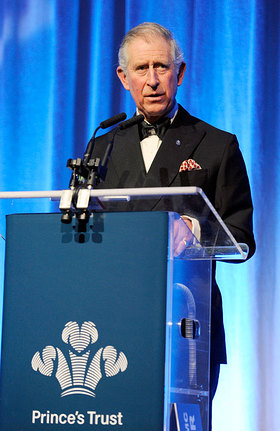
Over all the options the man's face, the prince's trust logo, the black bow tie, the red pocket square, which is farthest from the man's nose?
the prince's trust logo

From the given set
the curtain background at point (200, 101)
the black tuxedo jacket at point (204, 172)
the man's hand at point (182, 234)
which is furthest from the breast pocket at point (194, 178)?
the curtain background at point (200, 101)

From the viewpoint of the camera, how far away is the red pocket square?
6.67ft

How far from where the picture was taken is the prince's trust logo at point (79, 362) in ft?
4.39

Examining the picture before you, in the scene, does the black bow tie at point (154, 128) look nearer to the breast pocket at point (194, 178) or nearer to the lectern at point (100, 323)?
the breast pocket at point (194, 178)

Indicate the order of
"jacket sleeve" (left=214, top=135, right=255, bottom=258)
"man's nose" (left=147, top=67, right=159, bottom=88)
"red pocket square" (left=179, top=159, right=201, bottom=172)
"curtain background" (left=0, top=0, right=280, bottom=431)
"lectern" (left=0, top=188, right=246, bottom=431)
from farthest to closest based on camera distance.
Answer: "curtain background" (left=0, top=0, right=280, bottom=431) < "man's nose" (left=147, top=67, right=159, bottom=88) < "red pocket square" (left=179, top=159, right=201, bottom=172) < "jacket sleeve" (left=214, top=135, right=255, bottom=258) < "lectern" (left=0, top=188, right=246, bottom=431)

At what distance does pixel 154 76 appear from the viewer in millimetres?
2213

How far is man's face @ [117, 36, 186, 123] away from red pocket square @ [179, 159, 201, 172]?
10.3 inches

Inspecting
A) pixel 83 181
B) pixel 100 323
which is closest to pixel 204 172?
pixel 83 181

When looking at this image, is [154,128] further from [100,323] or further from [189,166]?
[100,323]

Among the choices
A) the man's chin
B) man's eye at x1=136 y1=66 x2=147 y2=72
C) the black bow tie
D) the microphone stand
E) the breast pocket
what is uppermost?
man's eye at x1=136 y1=66 x2=147 y2=72

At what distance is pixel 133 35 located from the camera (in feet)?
7.45

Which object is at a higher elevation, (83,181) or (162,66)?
(162,66)

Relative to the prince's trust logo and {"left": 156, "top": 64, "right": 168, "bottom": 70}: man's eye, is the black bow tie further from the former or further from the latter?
the prince's trust logo

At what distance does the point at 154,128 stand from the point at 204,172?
32 centimetres
